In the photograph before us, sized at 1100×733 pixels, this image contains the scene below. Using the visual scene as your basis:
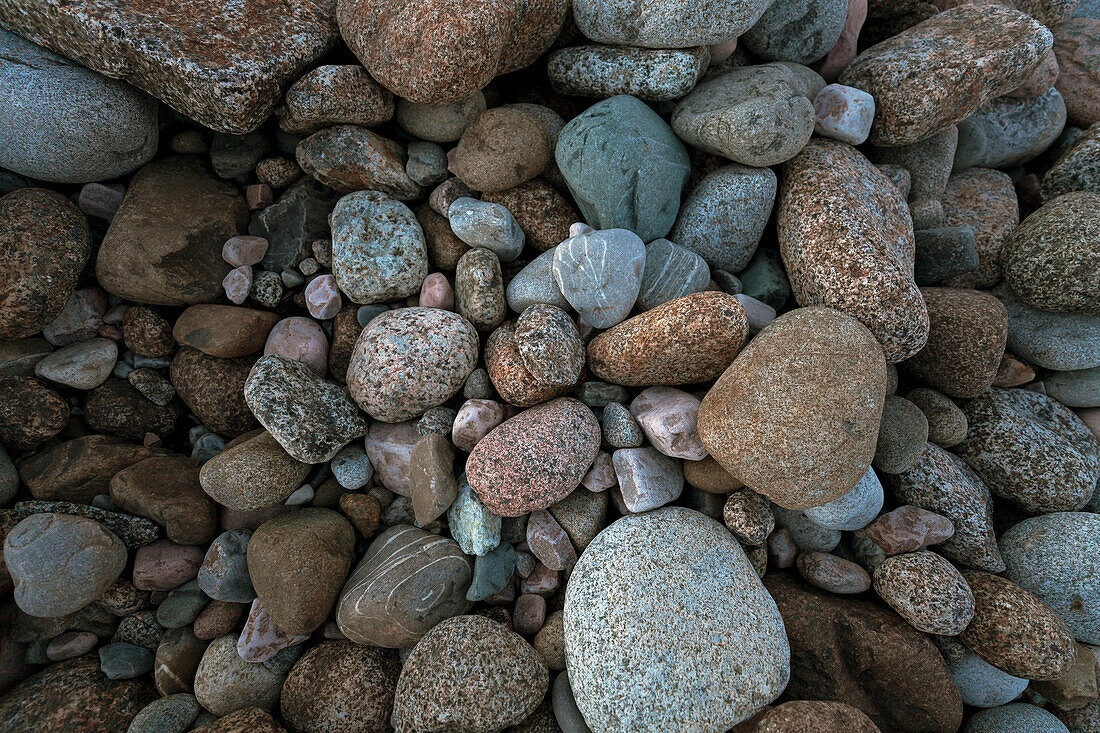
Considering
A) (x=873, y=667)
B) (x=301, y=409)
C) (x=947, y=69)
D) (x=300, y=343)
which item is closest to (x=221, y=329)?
(x=300, y=343)

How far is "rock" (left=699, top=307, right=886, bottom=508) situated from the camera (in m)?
2.08

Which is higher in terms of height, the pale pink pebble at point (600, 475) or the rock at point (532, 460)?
the rock at point (532, 460)

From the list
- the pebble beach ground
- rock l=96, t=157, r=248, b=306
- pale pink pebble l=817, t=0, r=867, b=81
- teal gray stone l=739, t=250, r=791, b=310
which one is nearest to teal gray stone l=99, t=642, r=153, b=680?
the pebble beach ground

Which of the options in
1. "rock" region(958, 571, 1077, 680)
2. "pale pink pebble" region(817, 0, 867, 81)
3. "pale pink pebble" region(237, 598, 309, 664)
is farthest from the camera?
"pale pink pebble" region(817, 0, 867, 81)

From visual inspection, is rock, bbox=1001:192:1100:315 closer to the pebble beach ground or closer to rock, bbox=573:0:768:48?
the pebble beach ground

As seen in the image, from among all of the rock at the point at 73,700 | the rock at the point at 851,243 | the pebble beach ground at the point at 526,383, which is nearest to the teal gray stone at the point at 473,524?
the pebble beach ground at the point at 526,383

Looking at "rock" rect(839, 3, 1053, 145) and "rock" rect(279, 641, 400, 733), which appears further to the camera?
"rock" rect(839, 3, 1053, 145)

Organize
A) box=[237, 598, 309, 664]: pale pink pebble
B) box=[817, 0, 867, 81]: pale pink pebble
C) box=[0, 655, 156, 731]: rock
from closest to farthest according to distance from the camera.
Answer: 1. box=[0, 655, 156, 731]: rock
2. box=[237, 598, 309, 664]: pale pink pebble
3. box=[817, 0, 867, 81]: pale pink pebble

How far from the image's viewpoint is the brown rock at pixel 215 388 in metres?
2.77

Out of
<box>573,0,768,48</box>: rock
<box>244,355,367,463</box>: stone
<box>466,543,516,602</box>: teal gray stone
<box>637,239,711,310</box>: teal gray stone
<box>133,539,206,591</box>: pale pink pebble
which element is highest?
<box>573,0,768,48</box>: rock

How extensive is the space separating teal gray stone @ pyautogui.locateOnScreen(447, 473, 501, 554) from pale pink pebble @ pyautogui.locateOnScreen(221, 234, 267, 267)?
171 cm

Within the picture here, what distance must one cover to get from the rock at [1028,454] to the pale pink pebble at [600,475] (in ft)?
6.40

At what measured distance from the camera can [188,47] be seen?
7.82 feet

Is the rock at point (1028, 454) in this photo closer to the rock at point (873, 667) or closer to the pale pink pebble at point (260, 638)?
the rock at point (873, 667)
